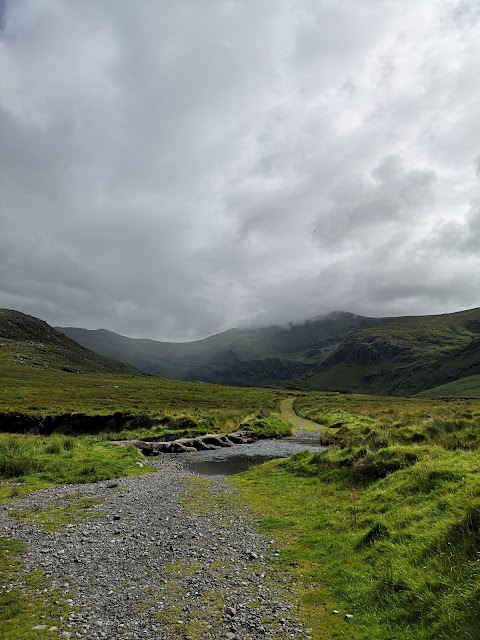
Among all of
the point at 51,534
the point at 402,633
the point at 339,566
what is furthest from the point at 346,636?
the point at 51,534

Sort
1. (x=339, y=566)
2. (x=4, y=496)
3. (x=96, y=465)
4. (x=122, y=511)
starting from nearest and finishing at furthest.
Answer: (x=339, y=566) < (x=122, y=511) < (x=4, y=496) < (x=96, y=465)

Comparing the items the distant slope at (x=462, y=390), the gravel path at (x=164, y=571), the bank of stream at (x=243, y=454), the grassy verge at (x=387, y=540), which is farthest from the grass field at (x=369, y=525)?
the distant slope at (x=462, y=390)

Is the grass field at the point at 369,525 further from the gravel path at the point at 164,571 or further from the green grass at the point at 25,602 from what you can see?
the gravel path at the point at 164,571

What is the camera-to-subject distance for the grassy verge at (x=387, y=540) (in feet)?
27.9

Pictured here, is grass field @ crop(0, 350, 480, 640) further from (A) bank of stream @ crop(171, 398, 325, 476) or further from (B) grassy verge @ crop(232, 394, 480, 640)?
(A) bank of stream @ crop(171, 398, 325, 476)

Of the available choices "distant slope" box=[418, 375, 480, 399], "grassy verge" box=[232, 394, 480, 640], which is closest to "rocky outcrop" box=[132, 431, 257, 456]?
"grassy verge" box=[232, 394, 480, 640]

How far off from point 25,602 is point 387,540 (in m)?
11.2

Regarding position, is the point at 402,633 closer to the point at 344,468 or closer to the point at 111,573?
the point at 111,573

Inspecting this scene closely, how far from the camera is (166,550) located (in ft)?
47.0

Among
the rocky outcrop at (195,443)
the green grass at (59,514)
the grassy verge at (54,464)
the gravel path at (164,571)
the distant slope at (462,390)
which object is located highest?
the gravel path at (164,571)

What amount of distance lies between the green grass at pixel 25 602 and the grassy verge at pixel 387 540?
22.2 ft

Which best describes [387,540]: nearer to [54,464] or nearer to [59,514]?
[59,514]

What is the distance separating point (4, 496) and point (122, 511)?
8.50 metres

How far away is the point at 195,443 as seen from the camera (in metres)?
49.1
